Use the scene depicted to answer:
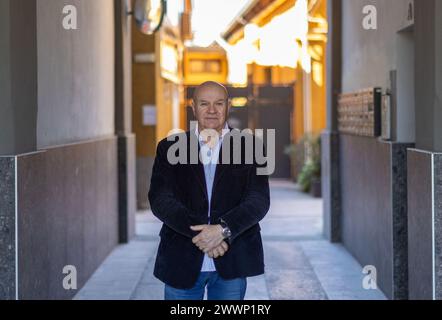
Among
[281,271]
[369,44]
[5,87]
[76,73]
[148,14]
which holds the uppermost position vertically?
[148,14]

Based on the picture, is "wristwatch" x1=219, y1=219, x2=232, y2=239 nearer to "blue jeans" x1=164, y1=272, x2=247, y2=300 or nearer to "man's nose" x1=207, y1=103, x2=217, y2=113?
"blue jeans" x1=164, y1=272, x2=247, y2=300

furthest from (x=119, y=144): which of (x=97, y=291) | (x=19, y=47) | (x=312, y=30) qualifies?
(x=312, y=30)

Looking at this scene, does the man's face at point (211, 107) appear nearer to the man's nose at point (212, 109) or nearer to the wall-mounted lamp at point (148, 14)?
the man's nose at point (212, 109)

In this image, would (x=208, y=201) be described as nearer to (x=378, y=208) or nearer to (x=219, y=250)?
(x=219, y=250)

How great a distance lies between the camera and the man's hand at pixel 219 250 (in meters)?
3.65

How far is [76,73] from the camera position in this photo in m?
7.39

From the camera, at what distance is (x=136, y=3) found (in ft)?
35.7

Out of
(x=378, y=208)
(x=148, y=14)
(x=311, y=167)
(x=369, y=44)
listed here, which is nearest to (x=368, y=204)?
(x=378, y=208)

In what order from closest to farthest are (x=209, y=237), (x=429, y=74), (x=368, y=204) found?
(x=209, y=237) < (x=429, y=74) < (x=368, y=204)

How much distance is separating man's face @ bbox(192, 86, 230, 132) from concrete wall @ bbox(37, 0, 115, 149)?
239 centimetres

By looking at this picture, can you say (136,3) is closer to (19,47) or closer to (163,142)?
(19,47)

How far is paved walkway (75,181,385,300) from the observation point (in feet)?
24.0

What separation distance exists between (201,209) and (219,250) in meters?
0.21

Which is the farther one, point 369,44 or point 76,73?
point 369,44
